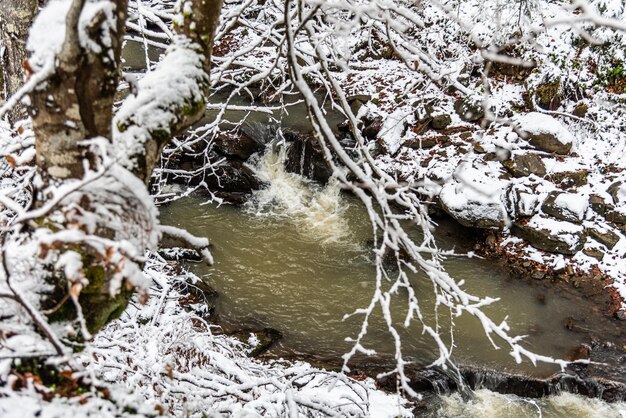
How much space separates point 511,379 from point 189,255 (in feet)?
16.3

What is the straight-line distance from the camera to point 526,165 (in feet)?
28.0

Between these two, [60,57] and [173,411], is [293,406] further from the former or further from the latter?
[60,57]

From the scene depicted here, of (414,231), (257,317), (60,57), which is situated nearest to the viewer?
(60,57)

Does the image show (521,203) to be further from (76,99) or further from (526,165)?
(76,99)

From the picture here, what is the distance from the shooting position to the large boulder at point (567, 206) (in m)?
7.93

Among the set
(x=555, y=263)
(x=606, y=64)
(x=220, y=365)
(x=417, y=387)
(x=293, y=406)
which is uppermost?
(x=606, y=64)

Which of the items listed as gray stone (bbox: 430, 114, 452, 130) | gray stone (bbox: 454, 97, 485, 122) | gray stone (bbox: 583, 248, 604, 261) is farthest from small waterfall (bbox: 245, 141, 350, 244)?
gray stone (bbox: 583, 248, 604, 261)

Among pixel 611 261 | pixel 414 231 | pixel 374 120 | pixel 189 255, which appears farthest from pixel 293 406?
pixel 374 120

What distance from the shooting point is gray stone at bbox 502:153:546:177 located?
8.47 m

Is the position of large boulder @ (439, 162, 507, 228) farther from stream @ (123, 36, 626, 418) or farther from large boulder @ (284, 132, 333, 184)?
large boulder @ (284, 132, 333, 184)

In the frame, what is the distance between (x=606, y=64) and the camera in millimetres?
9508

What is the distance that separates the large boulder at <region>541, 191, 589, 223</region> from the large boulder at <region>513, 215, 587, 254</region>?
0.35ft

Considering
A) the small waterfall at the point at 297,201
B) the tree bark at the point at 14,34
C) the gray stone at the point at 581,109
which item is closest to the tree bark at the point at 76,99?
the tree bark at the point at 14,34

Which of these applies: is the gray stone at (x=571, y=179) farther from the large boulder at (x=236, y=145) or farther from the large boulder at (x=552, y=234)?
the large boulder at (x=236, y=145)
